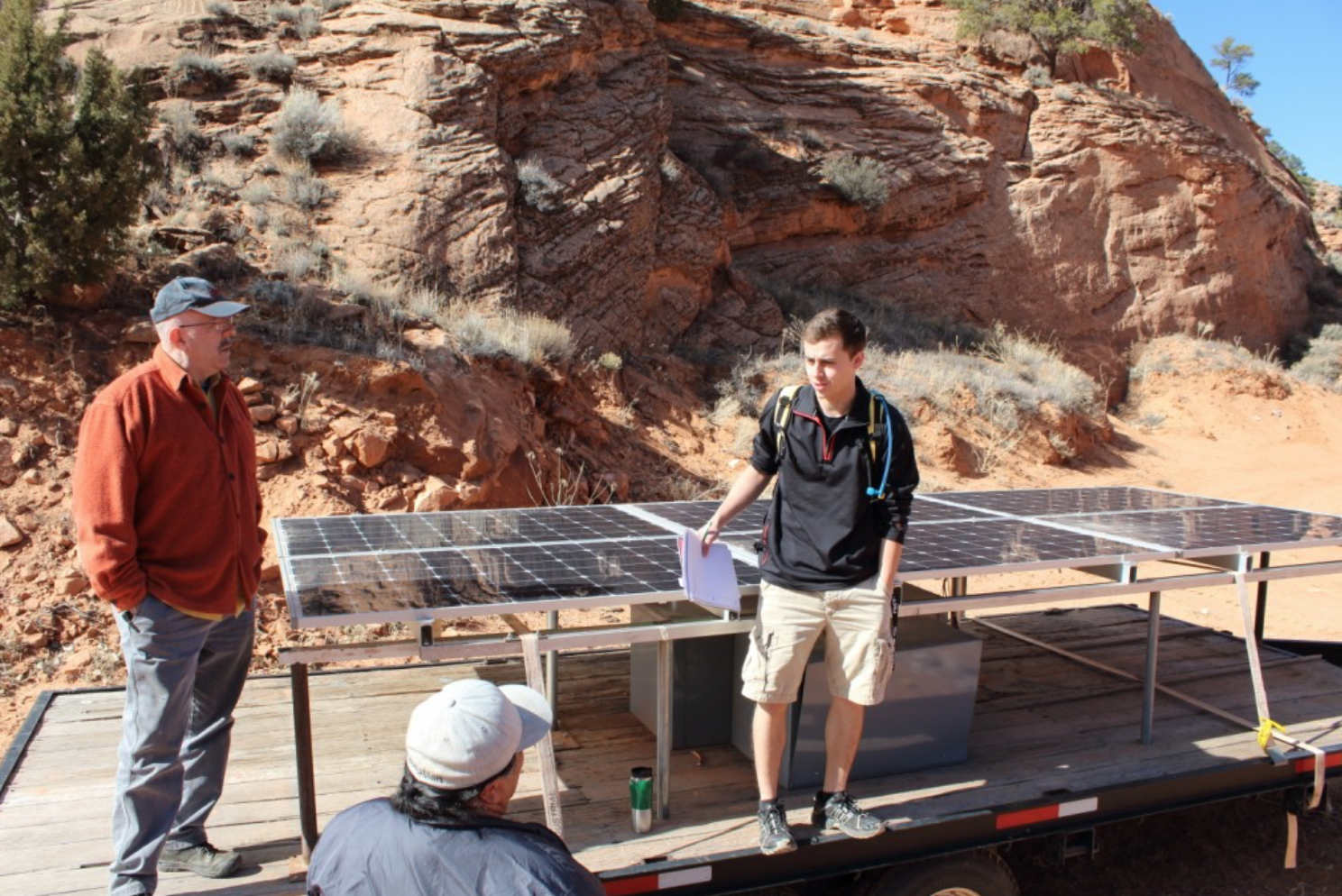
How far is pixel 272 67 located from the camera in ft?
48.4

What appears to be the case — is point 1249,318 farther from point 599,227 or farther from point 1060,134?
point 599,227

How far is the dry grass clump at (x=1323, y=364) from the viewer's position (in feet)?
76.3

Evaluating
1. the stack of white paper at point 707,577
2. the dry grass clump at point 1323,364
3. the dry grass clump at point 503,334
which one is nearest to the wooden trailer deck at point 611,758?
the stack of white paper at point 707,577

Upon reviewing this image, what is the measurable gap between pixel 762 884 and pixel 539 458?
25.3ft

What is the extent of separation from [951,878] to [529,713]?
2548 millimetres

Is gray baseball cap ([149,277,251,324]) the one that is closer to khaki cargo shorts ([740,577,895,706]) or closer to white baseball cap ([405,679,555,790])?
white baseball cap ([405,679,555,790])

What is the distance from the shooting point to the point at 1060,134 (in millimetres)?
23078

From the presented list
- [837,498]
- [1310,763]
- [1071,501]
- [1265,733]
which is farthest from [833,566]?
[1071,501]

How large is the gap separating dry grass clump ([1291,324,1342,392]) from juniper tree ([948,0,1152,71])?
317 inches

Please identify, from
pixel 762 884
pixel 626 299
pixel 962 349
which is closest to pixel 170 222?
pixel 626 299

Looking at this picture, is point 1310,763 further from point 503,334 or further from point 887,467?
point 503,334

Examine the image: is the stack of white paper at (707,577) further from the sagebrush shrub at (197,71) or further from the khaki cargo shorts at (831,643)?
the sagebrush shrub at (197,71)

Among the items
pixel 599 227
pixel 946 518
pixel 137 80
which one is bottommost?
pixel 946 518

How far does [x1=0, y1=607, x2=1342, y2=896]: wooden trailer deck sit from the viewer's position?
4.02m
